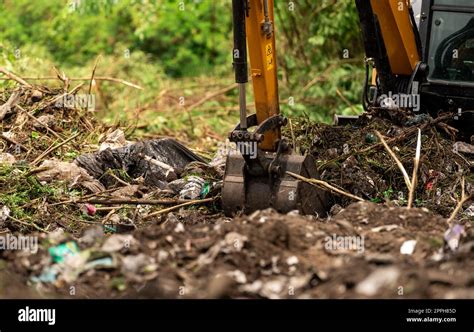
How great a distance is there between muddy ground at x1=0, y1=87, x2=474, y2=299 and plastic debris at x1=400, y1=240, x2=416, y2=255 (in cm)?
1

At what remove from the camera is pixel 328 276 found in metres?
4.42

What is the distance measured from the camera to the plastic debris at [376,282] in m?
4.23

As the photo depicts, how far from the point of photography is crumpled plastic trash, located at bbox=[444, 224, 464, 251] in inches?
188

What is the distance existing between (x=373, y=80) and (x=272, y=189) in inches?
111

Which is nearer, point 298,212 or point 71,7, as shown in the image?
point 298,212

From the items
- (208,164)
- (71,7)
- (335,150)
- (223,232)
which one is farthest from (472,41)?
(71,7)

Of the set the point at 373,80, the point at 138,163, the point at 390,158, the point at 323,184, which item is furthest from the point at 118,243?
the point at 373,80

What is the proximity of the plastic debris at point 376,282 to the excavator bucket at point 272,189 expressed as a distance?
165 cm

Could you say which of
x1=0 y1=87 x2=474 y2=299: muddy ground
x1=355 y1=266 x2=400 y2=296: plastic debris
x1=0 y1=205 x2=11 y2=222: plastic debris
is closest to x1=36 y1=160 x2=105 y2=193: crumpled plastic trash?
x1=0 y1=87 x2=474 y2=299: muddy ground

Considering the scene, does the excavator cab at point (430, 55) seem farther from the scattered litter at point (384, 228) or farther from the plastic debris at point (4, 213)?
the plastic debris at point (4, 213)

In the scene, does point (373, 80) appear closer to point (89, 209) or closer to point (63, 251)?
point (89, 209)

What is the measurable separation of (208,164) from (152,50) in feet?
29.6
